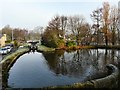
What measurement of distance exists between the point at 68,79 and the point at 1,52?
48.6ft

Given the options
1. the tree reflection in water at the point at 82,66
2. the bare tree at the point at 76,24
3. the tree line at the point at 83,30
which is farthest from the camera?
the bare tree at the point at 76,24

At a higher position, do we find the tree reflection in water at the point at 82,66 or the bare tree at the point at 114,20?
the bare tree at the point at 114,20

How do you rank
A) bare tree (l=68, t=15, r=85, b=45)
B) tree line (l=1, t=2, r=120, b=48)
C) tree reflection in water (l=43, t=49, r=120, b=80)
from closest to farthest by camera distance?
tree reflection in water (l=43, t=49, r=120, b=80) → tree line (l=1, t=2, r=120, b=48) → bare tree (l=68, t=15, r=85, b=45)

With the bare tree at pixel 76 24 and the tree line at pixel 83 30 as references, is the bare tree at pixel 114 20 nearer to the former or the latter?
the tree line at pixel 83 30

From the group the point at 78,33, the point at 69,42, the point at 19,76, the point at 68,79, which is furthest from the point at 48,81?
the point at 78,33

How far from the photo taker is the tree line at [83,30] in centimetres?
4091

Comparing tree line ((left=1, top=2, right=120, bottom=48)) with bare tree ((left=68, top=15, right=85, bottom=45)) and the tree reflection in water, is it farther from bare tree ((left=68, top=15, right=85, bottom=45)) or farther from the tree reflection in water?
the tree reflection in water

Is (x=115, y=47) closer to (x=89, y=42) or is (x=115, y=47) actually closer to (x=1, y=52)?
(x=89, y=42)

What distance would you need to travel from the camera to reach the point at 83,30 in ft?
149

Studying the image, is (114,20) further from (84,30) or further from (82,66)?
(82,66)

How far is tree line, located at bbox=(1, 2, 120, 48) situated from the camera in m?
40.9

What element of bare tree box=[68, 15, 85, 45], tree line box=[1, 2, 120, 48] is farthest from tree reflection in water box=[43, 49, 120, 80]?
bare tree box=[68, 15, 85, 45]

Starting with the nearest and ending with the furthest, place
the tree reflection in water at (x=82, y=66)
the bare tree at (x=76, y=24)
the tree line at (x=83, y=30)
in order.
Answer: the tree reflection in water at (x=82, y=66) < the tree line at (x=83, y=30) < the bare tree at (x=76, y=24)

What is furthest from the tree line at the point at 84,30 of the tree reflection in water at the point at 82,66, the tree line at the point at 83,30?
the tree reflection in water at the point at 82,66
